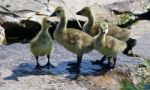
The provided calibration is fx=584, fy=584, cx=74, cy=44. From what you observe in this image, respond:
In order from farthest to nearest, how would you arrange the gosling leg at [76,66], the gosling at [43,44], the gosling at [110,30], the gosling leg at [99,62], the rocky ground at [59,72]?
the gosling at [110,30], the gosling leg at [99,62], the gosling leg at [76,66], the gosling at [43,44], the rocky ground at [59,72]

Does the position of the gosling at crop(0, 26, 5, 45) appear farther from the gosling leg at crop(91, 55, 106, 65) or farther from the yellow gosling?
the gosling leg at crop(91, 55, 106, 65)

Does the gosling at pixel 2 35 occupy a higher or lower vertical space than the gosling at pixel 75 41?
lower

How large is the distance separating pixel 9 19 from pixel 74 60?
2219 mm

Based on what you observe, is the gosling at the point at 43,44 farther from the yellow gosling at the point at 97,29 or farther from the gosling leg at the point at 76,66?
the yellow gosling at the point at 97,29

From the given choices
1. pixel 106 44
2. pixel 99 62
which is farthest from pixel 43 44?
pixel 99 62

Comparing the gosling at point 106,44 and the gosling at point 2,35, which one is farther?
the gosling at point 2,35

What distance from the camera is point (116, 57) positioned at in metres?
9.11

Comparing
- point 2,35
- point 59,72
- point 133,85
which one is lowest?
point 133,85

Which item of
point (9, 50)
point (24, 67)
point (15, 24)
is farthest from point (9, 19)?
point (24, 67)

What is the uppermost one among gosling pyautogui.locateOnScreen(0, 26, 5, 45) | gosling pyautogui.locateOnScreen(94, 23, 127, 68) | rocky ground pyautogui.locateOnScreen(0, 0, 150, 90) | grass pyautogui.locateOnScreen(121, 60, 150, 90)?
gosling pyautogui.locateOnScreen(94, 23, 127, 68)

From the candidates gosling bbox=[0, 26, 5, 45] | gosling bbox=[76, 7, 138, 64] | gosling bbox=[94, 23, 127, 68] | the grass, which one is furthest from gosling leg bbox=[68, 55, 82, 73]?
gosling bbox=[0, 26, 5, 45]

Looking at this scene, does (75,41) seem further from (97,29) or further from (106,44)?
(97,29)

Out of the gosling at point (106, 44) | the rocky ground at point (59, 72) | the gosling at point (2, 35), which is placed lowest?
the rocky ground at point (59, 72)

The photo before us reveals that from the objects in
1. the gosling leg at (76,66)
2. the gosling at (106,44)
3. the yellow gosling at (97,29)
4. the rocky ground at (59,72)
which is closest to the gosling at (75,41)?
the gosling leg at (76,66)
